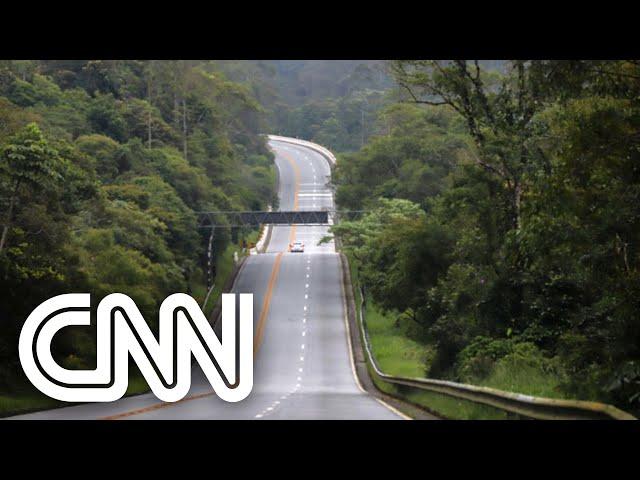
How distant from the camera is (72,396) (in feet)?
107

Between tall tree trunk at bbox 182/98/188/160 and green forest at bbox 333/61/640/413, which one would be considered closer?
green forest at bbox 333/61/640/413

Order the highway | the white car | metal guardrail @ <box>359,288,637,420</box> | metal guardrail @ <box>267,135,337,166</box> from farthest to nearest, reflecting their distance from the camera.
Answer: metal guardrail @ <box>267,135,337,166</box>, the white car, the highway, metal guardrail @ <box>359,288,637,420</box>

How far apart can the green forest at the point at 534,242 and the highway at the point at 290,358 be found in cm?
351

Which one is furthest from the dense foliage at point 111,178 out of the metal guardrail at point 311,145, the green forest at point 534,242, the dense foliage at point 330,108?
the dense foliage at point 330,108

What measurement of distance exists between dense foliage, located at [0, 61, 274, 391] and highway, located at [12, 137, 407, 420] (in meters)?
5.03

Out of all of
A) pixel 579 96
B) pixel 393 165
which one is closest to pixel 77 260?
pixel 579 96

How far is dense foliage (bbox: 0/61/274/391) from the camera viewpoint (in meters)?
37.6

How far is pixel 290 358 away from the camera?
59812mm

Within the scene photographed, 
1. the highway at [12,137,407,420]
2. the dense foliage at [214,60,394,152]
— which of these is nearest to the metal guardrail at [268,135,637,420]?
the highway at [12,137,407,420]

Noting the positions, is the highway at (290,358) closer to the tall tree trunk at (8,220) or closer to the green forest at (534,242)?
the green forest at (534,242)

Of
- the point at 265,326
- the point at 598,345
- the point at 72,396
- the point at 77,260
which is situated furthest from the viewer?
the point at 265,326

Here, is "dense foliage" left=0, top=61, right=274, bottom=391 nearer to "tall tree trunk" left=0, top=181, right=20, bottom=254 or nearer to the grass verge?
"tall tree trunk" left=0, top=181, right=20, bottom=254

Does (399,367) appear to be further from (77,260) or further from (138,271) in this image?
(77,260)
